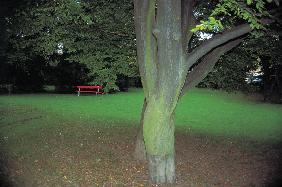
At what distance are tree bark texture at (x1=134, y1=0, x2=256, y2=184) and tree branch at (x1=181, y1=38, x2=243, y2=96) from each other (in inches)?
44.5

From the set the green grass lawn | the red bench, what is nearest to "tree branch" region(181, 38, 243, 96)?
the green grass lawn

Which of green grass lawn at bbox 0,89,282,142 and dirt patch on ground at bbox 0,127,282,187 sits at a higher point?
green grass lawn at bbox 0,89,282,142

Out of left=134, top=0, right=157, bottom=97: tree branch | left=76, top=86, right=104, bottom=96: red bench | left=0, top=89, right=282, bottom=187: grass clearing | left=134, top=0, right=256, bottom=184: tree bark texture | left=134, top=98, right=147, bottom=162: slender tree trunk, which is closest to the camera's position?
left=134, top=0, right=256, bottom=184: tree bark texture

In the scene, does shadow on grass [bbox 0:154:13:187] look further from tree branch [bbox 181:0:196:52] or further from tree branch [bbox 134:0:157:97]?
tree branch [bbox 181:0:196:52]

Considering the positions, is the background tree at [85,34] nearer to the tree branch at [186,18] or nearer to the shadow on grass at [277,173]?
the tree branch at [186,18]

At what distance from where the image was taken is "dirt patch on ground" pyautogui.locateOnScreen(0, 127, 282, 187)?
31.5 ft

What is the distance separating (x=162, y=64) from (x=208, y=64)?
2300 mm

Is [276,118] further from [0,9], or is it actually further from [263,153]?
[0,9]

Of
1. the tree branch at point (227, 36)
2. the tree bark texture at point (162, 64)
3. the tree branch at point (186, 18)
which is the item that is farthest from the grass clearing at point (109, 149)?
the tree branch at point (186, 18)

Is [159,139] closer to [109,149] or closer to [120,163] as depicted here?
[120,163]

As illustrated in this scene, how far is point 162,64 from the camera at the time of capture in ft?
29.7

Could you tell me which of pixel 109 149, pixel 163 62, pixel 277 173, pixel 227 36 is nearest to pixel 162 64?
pixel 163 62

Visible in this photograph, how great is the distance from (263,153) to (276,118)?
11.0m

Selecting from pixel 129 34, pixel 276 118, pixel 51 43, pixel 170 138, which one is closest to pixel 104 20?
pixel 129 34
